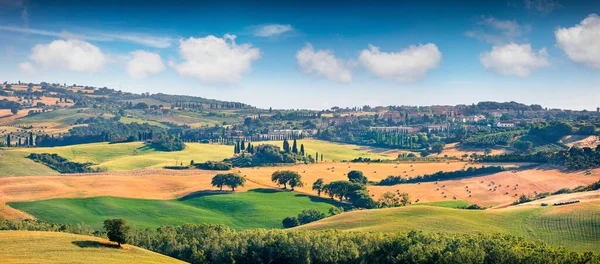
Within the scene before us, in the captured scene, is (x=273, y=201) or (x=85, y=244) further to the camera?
(x=273, y=201)

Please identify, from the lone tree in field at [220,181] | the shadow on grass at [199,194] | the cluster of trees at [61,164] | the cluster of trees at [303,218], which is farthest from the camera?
the cluster of trees at [61,164]

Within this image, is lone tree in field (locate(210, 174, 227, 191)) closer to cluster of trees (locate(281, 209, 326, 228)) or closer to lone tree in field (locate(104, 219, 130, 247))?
cluster of trees (locate(281, 209, 326, 228))

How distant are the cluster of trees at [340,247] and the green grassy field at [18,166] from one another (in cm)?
9249

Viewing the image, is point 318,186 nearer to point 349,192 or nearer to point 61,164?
point 349,192

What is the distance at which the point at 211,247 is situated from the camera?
79.5 meters

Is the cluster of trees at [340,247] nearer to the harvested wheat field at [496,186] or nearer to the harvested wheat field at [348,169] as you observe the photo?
the harvested wheat field at [496,186]

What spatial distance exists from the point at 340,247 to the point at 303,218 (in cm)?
4396

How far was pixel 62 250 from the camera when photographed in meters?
61.2

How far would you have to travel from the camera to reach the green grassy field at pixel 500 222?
272 ft

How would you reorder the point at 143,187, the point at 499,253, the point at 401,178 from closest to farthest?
the point at 499,253 < the point at 143,187 < the point at 401,178

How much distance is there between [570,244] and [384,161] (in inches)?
4443

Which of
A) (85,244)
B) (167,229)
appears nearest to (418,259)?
(85,244)

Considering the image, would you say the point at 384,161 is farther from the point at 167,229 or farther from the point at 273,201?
the point at 167,229

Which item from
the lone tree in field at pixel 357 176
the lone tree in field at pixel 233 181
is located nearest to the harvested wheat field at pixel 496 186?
the lone tree in field at pixel 357 176
